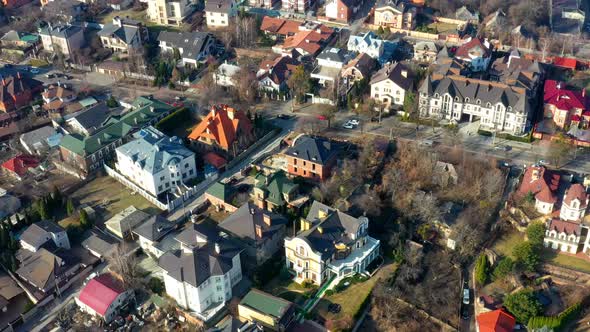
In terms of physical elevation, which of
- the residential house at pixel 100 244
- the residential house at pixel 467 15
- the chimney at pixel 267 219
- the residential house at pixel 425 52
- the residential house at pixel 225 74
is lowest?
the residential house at pixel 100 244

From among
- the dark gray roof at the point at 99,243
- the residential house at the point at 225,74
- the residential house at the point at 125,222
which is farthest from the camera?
the residential house at the point at 225,74

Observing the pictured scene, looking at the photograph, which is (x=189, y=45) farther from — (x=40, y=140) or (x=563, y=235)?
(x=563, y=235)

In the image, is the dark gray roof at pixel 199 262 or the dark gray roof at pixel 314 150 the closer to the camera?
the dark gray roof at pixel 199 262

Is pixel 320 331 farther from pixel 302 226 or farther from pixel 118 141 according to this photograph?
pixel 118 141

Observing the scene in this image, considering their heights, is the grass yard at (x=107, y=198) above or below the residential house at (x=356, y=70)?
below

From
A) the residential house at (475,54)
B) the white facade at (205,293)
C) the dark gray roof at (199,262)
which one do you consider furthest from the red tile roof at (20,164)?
the residential house at (475,54)

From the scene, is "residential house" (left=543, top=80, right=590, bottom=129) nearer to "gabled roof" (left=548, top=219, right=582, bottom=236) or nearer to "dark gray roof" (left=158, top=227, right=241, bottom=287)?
"gabled roof" (left=548, top=219, right=582, bottom=236)

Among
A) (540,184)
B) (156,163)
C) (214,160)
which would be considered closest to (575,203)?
(540,184)

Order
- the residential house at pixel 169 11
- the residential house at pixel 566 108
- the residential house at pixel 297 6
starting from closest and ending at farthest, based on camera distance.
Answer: the residential house at pixel 566 108 < the residential house at pixel 169 11 < the residential house at pixel 297 6

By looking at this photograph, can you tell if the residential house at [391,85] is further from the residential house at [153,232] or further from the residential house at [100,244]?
the residential house at [100,244]

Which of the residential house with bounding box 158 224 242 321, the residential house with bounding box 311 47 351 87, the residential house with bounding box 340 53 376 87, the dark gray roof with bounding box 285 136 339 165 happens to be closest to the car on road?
the residential house with bounding box 158 224 242 321
